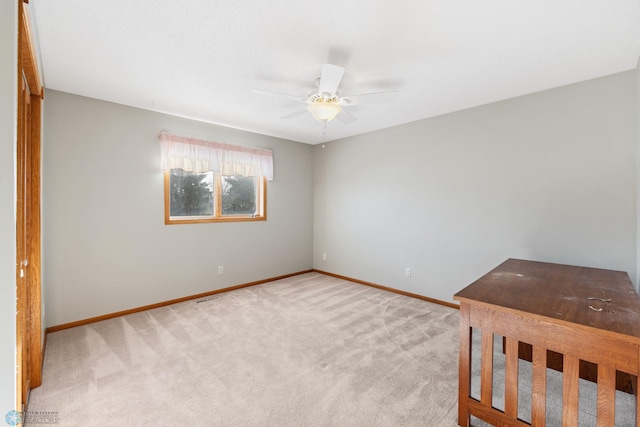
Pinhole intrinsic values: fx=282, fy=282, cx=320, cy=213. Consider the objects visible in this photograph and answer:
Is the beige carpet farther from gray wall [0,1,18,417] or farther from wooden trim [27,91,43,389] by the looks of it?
gray wall [0,1,18,417]

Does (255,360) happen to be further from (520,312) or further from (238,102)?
(238,102)

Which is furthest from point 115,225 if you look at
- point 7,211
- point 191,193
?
point 7,211

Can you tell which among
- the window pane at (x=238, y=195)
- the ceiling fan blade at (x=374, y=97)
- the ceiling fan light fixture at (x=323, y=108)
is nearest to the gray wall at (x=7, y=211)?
the ceiling fan light fixture at (x=323, y=108)

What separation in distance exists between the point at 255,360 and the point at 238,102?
8.64 ft

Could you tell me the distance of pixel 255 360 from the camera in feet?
7.73

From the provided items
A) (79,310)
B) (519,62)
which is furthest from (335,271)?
(519,62)

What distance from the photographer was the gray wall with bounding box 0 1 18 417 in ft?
2.98

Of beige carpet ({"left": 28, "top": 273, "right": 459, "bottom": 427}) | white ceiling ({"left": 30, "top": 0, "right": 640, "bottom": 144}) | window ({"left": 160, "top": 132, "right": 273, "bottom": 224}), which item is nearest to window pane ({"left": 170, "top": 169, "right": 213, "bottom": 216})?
window ({"left": 160, "top": 132, "right": 273, "bottom": 224})

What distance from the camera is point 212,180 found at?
4102mm

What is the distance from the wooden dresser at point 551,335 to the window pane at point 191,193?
3.48 m

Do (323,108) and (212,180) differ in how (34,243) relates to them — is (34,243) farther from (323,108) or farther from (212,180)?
(323,108)

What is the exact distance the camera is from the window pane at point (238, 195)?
4258 millimetres

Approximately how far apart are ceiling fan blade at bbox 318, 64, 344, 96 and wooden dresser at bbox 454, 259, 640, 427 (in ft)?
5.51

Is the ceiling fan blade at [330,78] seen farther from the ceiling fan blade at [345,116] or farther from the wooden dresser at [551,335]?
the wooden dresser at [551,335]
